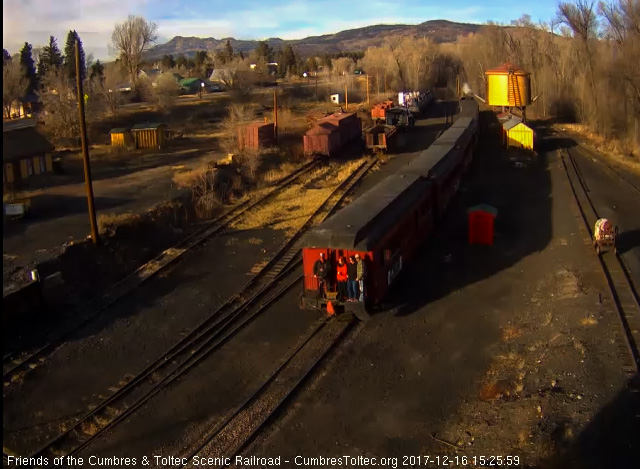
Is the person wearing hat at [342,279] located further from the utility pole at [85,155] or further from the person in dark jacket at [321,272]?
the utility pole at [85,155]

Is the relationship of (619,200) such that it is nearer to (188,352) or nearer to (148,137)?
(188,352)

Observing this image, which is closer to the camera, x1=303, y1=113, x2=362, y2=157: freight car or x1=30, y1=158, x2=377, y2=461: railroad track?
x1=30, y1=158, x2=377, y2=461: railroad track

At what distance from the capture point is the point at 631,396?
30.2 feet

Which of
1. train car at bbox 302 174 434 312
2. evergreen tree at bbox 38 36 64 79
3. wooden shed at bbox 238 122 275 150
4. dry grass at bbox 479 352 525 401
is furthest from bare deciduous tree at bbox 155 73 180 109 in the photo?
dry grass at bbox 479 352 525 401

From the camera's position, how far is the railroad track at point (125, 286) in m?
Answer: 11.7

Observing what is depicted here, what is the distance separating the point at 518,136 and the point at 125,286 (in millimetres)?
26201

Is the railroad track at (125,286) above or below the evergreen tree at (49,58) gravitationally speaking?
below

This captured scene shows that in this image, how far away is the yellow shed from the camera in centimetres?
3394

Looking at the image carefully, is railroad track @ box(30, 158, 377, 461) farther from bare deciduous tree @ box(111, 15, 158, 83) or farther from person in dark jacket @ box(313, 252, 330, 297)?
bare deciduous tree @ box(111, 15, 158, 83)

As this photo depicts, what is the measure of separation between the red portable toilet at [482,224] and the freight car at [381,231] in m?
1.26

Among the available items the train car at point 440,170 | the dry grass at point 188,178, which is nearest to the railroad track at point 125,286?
the dry grass at point 188,178

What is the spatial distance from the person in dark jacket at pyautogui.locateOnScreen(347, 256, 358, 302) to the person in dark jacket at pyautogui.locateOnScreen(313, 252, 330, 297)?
1.53 ft

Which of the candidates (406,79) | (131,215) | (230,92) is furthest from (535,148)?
(406,79)

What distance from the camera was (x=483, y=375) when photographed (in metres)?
10.4
